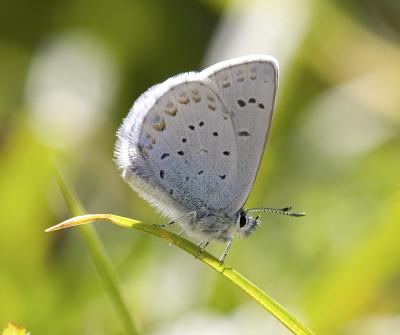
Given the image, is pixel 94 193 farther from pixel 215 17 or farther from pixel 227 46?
pixel 215 17

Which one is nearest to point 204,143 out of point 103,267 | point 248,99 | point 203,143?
point 203,143

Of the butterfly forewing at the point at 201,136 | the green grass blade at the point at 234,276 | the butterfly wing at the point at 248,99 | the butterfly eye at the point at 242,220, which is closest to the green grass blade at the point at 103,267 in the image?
the green grass blade at the point at 234,276

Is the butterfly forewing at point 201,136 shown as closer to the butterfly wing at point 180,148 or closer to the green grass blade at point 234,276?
the butterfly wing at point 180,148

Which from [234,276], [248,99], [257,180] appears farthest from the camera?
[257,180]

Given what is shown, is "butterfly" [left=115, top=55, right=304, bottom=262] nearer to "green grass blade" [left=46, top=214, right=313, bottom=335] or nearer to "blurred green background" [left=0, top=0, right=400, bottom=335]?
"blurred green background" [left=0, top=0, right=400, bottom=335]


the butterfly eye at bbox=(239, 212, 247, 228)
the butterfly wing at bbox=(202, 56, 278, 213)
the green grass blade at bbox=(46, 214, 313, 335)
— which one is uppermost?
the butterfly wing at bbox=(202, 56, 278, 213)

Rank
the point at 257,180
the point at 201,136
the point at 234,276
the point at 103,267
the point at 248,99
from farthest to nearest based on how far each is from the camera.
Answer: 1. the point at 257,180
2. the point at 201,136
3. the point at 248,99
4. the point at 103,267
5. the point at 234,276

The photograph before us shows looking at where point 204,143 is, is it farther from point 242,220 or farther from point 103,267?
point 103,267

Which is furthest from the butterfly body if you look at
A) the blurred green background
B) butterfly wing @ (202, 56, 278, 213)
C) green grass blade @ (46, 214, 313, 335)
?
green grass blade @ (46, 214, 313, 335)
